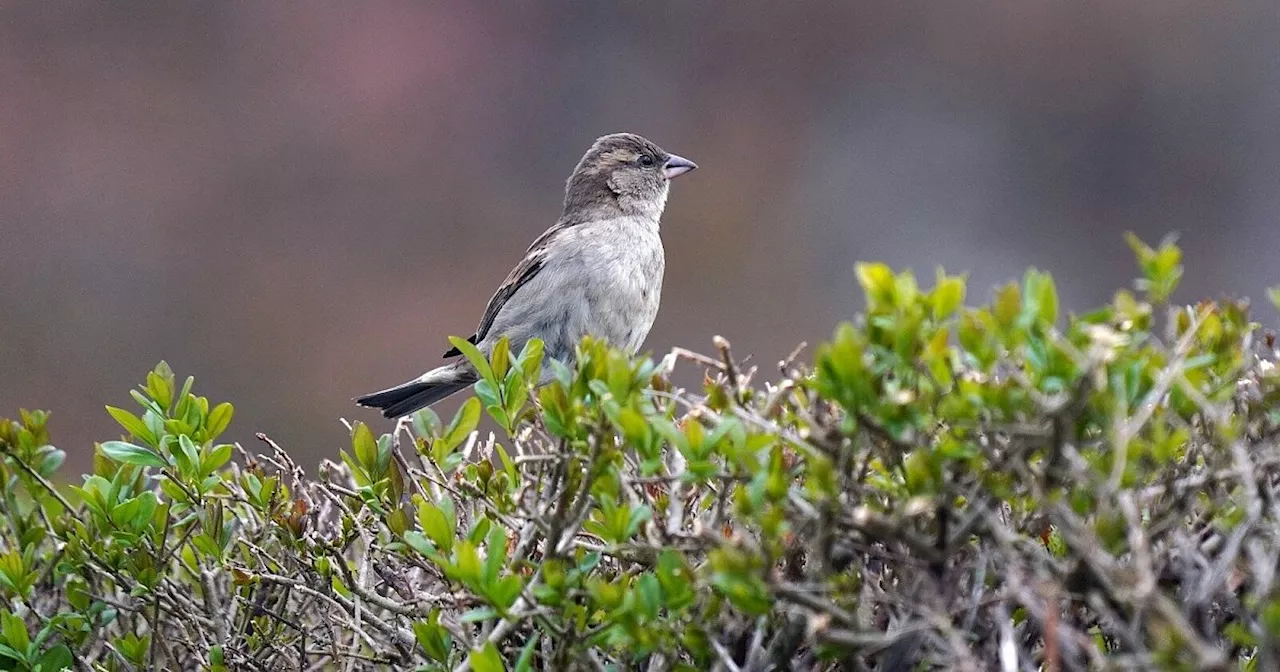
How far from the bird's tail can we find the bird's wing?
7 centimetres

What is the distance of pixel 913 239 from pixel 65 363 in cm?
445

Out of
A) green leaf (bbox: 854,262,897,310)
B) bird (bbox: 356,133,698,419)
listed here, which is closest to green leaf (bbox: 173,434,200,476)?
green leaf (bbox: 854,262,897,310)

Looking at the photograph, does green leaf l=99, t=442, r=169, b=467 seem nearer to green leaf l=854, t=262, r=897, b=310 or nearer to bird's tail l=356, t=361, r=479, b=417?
green leaf l=854, t=262, r=897, b=310

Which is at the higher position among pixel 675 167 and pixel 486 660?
pixel 675 167

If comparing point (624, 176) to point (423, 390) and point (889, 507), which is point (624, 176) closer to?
point (423, 390)

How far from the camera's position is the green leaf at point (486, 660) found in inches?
48.6

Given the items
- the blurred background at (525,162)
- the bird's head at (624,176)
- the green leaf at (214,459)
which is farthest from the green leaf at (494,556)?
the blurred background at (525,162)

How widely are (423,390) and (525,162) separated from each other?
339 centimetres

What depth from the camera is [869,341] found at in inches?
43.8

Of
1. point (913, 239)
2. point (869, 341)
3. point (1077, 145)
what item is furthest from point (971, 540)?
point (1077, 145)

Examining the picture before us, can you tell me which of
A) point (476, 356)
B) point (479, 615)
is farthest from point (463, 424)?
point (479, 615)

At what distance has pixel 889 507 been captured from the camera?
3.86 feet

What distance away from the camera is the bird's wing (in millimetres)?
4246

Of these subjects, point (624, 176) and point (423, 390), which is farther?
point (624, 176)
